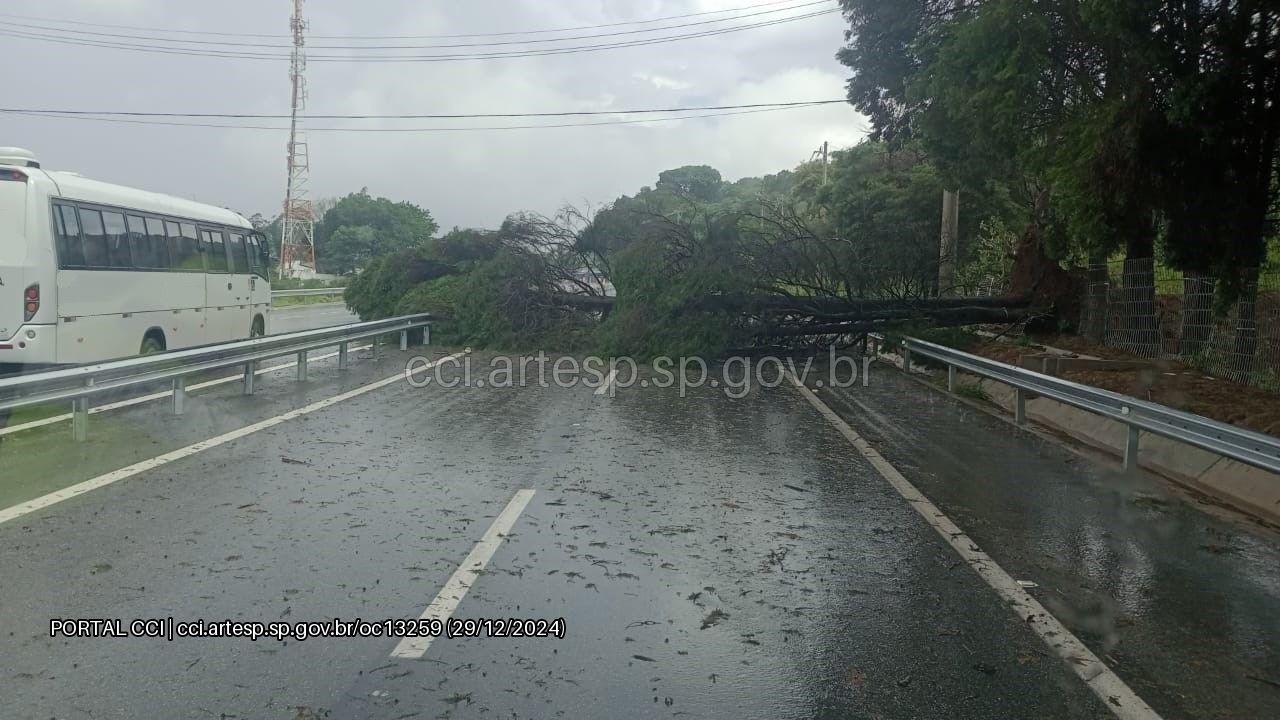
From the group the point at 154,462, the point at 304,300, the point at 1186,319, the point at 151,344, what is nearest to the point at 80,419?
the point at 154,462

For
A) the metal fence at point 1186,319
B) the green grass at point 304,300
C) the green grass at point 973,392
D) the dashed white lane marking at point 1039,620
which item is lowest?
the green grass at point 973,392

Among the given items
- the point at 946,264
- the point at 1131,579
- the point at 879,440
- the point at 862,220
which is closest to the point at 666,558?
the point at 1131,579

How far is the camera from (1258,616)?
5.69m

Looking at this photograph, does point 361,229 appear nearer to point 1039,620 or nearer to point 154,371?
point 154,371

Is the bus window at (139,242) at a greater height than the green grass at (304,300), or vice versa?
the bus window at (139,242)

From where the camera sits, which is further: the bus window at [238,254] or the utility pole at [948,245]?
the utility pole at [948,245]

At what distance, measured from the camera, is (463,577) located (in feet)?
19.5

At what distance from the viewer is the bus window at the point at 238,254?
63.2 feet

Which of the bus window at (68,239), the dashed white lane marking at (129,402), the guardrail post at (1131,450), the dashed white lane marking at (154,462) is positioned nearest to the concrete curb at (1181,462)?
the guardrail post at (1131,450)

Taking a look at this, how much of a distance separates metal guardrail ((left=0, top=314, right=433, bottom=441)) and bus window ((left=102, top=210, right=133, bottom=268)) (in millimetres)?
2296

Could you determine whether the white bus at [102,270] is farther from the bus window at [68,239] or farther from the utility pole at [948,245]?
the utility pole at [948,245]

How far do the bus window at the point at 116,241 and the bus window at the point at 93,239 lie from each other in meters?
0.10

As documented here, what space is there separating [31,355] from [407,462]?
6.04 meters

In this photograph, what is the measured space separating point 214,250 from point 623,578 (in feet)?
48.5
